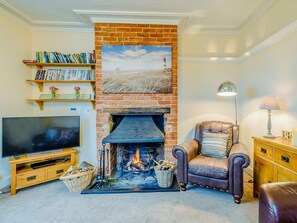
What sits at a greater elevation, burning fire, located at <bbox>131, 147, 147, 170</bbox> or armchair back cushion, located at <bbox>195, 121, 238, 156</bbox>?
armchair back cushion, located at <bbox>195, 121, 238, 156</bbox>

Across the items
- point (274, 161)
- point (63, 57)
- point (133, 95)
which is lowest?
point (274, 161)

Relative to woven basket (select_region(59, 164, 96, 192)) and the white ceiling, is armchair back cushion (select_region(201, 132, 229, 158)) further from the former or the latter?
the white ceiling

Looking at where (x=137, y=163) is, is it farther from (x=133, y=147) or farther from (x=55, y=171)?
(x=55, y=171)

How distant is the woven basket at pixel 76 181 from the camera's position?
7.60 ft

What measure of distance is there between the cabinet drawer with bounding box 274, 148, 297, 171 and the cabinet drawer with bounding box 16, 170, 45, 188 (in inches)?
124

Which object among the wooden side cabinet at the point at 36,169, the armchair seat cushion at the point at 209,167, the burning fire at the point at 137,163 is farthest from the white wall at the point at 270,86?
the wooden side cabinet at the point at 36,169

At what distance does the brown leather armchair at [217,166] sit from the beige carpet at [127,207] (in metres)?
0.18

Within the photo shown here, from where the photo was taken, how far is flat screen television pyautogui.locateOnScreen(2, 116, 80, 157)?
7.81ft

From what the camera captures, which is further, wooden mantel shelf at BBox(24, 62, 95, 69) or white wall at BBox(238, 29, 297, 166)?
wooden mantel shelf at BBox(24, 62, 95, 69)

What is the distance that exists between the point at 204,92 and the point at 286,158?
1774 mm

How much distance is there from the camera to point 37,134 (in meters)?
2.62

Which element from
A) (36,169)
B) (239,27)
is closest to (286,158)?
(239,27)

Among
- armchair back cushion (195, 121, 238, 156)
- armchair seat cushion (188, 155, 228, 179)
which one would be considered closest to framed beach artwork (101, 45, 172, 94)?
armchair back cushion (195, 121, 238, 156)

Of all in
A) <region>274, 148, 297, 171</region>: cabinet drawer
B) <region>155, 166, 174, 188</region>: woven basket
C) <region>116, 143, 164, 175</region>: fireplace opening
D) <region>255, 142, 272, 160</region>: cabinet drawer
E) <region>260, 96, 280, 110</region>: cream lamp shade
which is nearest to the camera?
<region>274, 148, 297, 171</region>: cabinet drawer
